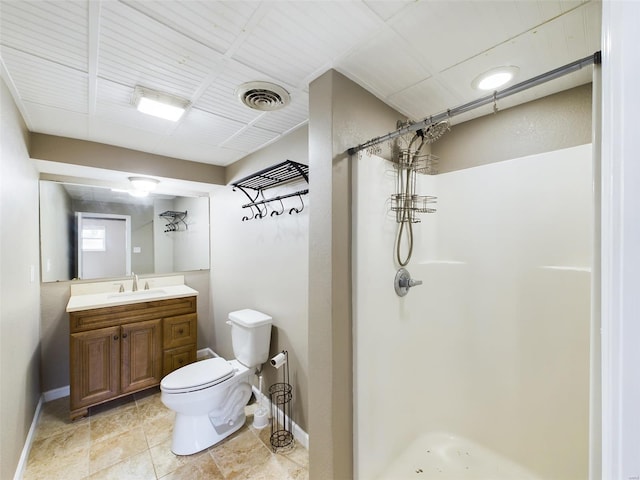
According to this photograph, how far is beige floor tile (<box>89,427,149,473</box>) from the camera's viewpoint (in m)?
1.65

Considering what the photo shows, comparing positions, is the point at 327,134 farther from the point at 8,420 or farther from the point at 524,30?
the point at 8,420

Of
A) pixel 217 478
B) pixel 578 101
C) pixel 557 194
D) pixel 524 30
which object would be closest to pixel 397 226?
pixel 557 194

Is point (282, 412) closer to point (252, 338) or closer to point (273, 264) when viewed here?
point (252, 338)

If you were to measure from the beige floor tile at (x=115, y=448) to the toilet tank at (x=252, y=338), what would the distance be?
0.82 meters

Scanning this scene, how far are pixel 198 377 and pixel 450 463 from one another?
1715 millimetres

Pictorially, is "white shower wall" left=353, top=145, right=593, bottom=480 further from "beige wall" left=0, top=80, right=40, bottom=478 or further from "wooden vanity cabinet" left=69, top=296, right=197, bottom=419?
"wooden vanity cabinet" left=69, top=296, right=197, bottom=419

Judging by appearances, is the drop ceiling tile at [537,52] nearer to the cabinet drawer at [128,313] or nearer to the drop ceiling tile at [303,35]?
the drop ceiling tile at [303,35]

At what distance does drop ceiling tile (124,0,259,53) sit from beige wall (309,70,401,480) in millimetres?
443

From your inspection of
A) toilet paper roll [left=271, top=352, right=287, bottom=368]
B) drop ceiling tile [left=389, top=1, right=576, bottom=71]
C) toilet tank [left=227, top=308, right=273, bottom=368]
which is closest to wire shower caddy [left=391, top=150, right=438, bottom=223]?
drop ceiling tile [left=389, top=1, right=576, bottom=71]

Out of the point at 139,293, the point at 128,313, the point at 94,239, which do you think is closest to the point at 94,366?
the point at 128,313

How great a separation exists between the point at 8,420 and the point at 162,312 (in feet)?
3.67

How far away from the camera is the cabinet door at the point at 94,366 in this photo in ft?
6.60

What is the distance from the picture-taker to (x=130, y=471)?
159cm

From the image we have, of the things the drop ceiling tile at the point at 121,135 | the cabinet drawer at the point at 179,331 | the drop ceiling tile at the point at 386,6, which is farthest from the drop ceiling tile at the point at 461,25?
the cabinet drawer at the point at 179,331
